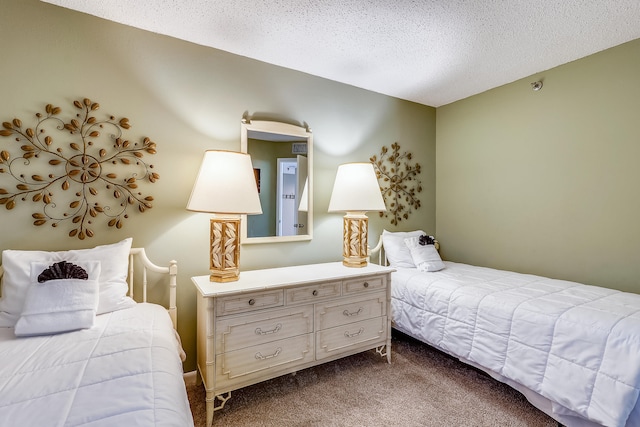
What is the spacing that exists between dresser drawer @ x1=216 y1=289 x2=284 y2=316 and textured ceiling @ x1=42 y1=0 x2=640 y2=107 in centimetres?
174

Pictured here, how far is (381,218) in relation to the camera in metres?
3.08

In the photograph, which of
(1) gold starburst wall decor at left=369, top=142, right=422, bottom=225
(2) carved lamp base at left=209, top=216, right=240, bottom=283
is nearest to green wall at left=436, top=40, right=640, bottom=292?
(1) gold starburst wall decor at left=369, top=142, right=422, bottom=225

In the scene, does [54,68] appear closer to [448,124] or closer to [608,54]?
[448,124]

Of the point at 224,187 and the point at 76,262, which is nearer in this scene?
the point at 76,262

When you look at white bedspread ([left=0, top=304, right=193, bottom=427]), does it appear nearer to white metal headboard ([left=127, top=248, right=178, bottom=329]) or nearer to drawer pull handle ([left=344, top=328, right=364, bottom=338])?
white metal headboard ([left=127, top=248, right=178, bottom=329])

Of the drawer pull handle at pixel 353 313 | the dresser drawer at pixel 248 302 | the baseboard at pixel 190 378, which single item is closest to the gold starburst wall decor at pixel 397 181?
the drawer pull handle at pixel 353 313

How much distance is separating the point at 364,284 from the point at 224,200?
3.90ft

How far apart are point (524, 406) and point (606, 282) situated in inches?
48.0

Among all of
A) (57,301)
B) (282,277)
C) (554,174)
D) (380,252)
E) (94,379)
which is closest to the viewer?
(94,379)

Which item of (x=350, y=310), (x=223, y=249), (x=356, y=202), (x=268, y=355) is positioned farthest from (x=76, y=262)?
(x=356, y=202)

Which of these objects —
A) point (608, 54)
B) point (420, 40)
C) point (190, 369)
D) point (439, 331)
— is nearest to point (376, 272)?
point (439, 331)

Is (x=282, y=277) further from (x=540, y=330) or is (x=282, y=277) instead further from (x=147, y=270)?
(x=540, y=330)

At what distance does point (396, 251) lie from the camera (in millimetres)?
2822

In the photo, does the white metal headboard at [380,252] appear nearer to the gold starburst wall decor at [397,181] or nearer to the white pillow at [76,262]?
the gold starburst wall decor at [397,181]
